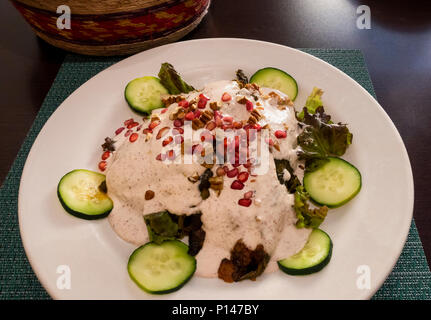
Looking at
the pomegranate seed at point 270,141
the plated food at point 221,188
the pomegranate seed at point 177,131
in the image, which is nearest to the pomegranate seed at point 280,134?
the plated food at point 221,188

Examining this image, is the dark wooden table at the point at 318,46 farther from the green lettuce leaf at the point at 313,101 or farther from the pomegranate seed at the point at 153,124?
the pomegranate seed at the point at 153,124

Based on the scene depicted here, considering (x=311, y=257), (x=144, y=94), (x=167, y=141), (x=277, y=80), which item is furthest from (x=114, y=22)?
(x=311, y=257)

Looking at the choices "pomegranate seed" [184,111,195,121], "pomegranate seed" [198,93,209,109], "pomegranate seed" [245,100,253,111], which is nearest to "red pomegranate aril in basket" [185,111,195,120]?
"pomegranate seed" [184,111,195,121]

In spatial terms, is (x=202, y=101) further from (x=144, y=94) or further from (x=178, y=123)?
(x=144, y=94)

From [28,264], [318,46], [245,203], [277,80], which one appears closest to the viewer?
[245,203]

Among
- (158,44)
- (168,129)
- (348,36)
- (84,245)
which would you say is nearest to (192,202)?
(168,129)

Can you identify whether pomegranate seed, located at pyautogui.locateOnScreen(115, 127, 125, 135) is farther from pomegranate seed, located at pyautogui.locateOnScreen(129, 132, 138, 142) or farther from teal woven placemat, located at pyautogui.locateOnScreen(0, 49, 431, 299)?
teal woven placemat, located at pyautogui.locateOnScreen(0, 49, 431, 299)
